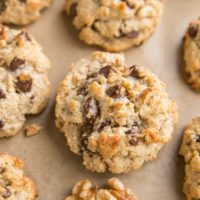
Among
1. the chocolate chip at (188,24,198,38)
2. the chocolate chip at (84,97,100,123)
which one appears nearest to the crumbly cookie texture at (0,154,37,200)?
the chocolate chip at (84,97,100,123)

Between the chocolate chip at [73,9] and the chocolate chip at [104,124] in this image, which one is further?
the chocolate chip at [73,9]

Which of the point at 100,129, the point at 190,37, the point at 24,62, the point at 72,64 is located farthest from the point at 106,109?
the point at 190,37

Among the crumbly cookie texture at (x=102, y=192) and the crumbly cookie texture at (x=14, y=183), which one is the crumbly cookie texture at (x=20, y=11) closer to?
the crumbly cookie texture at (x=14, y=183)

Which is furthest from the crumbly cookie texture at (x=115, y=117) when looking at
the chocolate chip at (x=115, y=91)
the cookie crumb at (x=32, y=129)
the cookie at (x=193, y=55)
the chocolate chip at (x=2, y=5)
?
the chocolate chip at (x=2, y=5)

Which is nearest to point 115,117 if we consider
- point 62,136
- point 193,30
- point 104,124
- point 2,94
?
point 104,124

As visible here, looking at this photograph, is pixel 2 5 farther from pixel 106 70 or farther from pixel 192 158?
pixel 192 158

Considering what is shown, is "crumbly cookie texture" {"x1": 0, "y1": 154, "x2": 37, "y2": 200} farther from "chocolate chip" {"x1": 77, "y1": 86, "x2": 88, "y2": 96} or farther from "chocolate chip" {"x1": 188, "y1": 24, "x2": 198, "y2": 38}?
"chocolate chip" {"x1": 188, "y1": 24, "x2": 198, "y2": 38}
